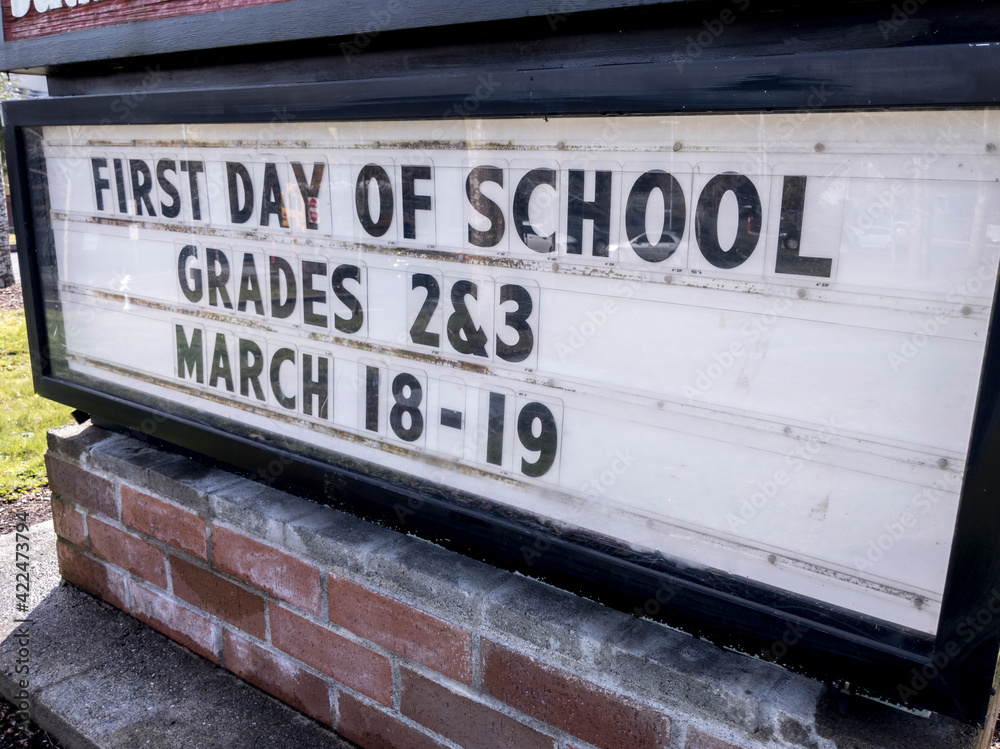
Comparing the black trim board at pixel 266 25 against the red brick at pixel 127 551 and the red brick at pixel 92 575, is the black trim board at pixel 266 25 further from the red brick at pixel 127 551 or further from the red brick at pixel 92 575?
the red brick at pixel 92 575

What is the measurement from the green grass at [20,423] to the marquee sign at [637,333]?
2.53 metres

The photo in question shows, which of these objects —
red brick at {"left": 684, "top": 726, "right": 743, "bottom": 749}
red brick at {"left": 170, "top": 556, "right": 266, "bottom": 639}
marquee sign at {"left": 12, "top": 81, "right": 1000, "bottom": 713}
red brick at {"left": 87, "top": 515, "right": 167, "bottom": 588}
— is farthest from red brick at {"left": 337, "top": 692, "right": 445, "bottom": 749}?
red brick at {"left": 87, "top": 515, "right": 167, "bottom": 588}

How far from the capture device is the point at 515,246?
4.86 feet

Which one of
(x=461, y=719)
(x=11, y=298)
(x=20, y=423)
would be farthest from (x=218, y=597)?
(x=11, y=298)

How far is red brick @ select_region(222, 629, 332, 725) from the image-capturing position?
1995 mm

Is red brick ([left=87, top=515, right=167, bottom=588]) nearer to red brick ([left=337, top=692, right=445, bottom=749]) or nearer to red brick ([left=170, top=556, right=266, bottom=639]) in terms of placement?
red brick ([left=170, top=556, right=266, bottom=639])

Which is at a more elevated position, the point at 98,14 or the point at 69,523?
Result: the point at 98,14

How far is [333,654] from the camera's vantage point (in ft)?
6.33

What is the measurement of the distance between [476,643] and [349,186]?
971mm

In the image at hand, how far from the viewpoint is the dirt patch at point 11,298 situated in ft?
31.0

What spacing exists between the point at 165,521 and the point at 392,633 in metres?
0.86

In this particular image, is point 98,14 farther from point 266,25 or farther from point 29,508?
point 29,508

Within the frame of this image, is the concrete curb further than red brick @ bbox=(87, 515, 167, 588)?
No

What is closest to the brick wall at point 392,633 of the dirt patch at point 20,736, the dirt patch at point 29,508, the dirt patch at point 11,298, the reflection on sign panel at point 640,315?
the reflection on sign panel at point 640,315
